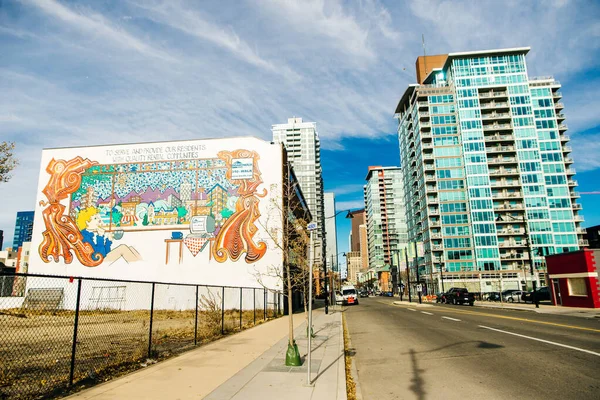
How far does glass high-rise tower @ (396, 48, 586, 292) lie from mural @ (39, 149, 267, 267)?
61.1 m

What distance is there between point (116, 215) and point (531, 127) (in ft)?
302

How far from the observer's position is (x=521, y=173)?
87062mm

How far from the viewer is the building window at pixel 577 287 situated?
29.8 meters

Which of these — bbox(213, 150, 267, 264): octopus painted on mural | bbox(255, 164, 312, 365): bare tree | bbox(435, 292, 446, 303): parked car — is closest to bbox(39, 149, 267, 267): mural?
bbox(213, 150, 267, 264): octopus painted on mural

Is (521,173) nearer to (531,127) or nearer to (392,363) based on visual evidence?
(531,127)

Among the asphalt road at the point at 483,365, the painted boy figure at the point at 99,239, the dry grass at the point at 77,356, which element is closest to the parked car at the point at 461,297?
the asphalt road at the point at 483,365

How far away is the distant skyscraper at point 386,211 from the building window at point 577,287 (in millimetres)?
153248

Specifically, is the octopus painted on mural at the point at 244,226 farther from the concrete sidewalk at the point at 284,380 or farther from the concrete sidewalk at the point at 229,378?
the concrete sidewalk at the point at 284,380

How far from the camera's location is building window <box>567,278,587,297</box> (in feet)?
97.7

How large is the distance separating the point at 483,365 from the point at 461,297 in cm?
3780

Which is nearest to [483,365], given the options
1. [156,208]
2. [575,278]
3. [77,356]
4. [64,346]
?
[77,356]

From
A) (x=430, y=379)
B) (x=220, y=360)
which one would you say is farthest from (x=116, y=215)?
(x=430, y=379)

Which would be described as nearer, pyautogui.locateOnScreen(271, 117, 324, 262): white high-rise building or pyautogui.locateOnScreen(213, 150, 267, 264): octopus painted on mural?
pyautogui.locateOnScreen(213, 150, 267, 264): octopus painted on mural

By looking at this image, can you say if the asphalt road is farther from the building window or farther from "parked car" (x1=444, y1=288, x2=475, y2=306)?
"parked car" (x1=444, y1=288, x2=475, y2=306)
